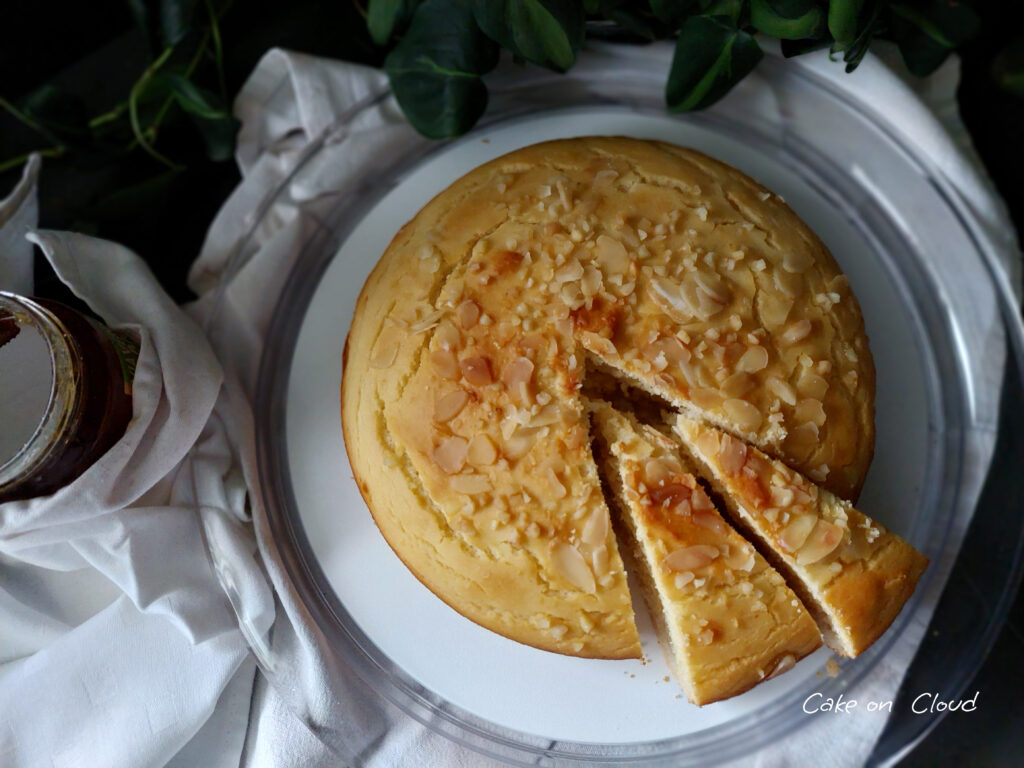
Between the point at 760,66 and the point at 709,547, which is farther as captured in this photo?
the point at 760,66

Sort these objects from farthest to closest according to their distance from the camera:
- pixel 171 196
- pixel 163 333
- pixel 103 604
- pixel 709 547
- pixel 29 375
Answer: pixel 171 196
pixel 103 604
pixel 163 333
pixel 29 375
pixel 709 547

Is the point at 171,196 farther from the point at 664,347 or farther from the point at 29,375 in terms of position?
the point at 664,347

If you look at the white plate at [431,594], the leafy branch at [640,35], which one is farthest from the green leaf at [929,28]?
the white plate at [431,594]

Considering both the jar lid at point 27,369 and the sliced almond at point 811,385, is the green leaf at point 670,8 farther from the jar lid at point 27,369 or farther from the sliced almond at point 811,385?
the jar lid at point 27,369

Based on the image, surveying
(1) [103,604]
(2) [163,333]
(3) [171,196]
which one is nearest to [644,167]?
(2) [163,333]

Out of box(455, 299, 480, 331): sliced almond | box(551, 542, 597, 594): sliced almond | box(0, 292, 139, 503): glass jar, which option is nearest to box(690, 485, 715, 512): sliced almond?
box(551, 542, 597, 594): sliced almond

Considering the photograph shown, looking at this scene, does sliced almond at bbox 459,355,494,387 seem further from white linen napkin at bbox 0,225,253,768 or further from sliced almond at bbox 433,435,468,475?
white linen napkin at bbox 0,225,253,768
